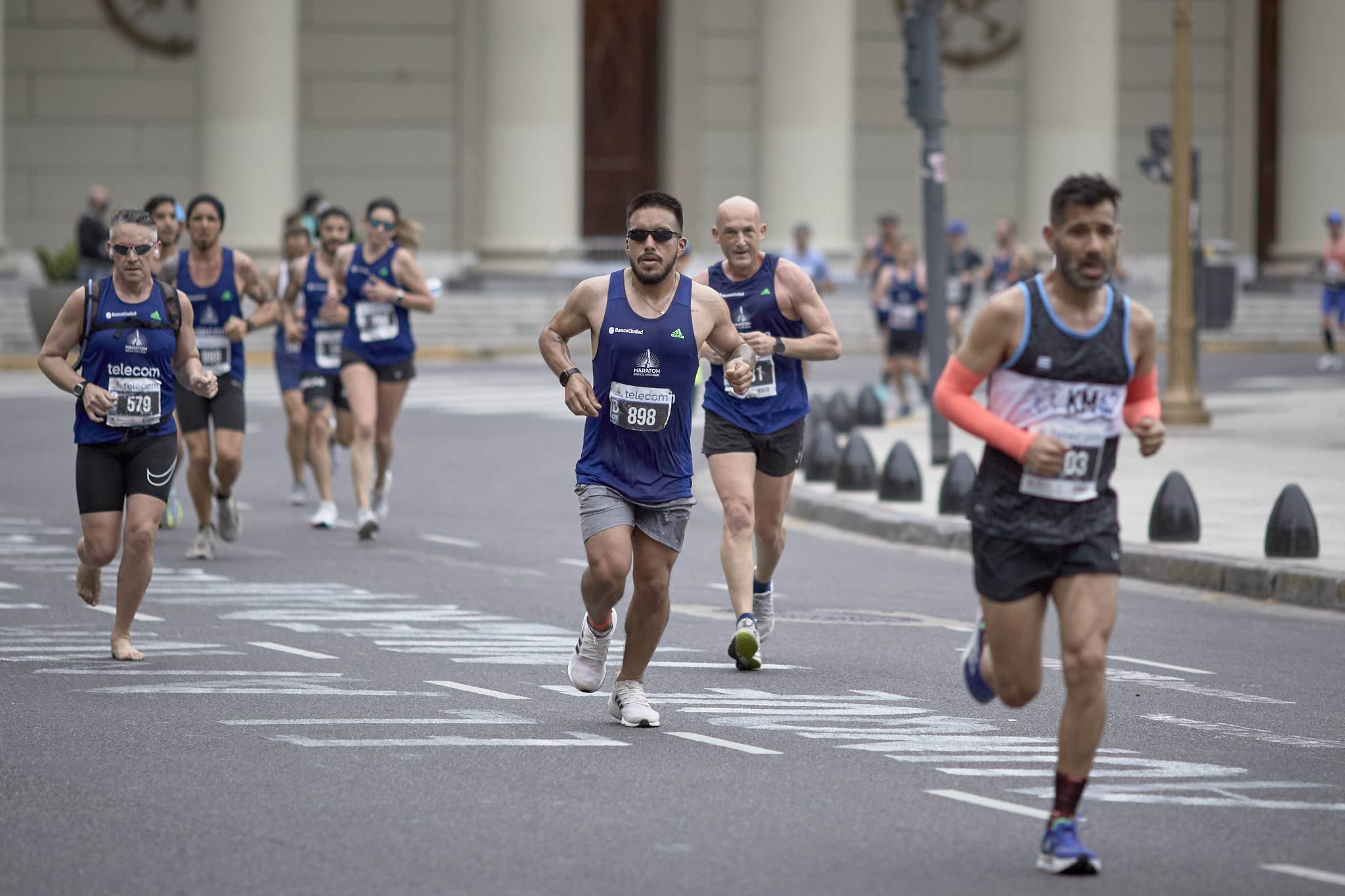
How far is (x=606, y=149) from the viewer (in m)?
40.3

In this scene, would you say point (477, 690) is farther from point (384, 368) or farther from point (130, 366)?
point (384, 368)

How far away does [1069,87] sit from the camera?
37719 mm

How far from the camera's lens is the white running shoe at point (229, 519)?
12.5 m

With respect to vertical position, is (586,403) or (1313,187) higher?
(1313,187)

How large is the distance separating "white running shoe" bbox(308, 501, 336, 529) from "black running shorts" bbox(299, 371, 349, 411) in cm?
65

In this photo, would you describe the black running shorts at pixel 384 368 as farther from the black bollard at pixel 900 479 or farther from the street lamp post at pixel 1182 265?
the street lamp post at pixel 1182 265

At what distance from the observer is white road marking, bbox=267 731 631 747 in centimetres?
731

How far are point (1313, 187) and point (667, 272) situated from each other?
111ft

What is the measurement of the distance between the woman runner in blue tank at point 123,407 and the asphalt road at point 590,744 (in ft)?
1.57

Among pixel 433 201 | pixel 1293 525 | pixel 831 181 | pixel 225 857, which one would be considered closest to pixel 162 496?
pixel 225 857

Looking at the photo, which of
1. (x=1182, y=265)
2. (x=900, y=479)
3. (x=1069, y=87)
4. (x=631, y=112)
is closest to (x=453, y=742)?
(x=900, y=479)

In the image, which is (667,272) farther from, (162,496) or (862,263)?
(862,263)

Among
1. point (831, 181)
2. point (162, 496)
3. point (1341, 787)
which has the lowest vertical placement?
point (1341, 787)

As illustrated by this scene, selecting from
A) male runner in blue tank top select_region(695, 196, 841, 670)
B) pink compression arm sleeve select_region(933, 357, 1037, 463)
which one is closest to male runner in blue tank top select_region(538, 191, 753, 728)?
male runner in blue tank top select_region(695, 196, 841, 670)
